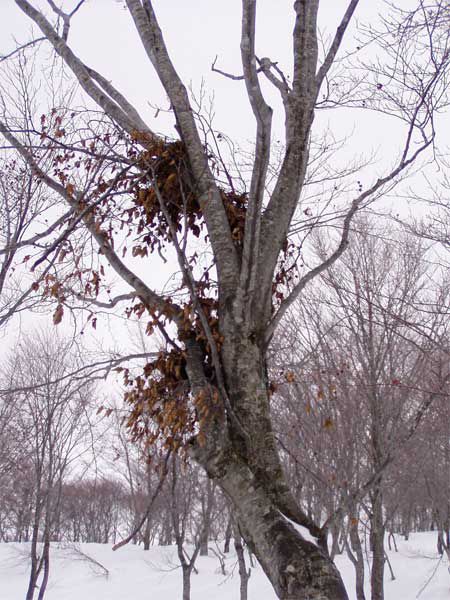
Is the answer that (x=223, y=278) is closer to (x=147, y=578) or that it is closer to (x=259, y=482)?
(x=259, y=482)

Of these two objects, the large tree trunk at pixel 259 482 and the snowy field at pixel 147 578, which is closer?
the large tree trunk at pixel 259 482

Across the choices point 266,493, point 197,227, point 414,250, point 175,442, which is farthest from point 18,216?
point 414,250

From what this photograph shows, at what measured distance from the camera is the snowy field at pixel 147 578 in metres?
15.8

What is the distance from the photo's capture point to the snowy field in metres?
15.8

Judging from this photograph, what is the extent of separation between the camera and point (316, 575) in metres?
1.97

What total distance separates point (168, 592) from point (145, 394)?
15.9 metres

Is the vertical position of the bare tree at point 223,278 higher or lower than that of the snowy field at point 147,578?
higher

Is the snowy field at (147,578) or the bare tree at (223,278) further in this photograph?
the snowy field at (147,578)

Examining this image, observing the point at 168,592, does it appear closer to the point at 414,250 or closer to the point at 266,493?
the point at 414,250

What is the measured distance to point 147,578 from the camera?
18.1 m

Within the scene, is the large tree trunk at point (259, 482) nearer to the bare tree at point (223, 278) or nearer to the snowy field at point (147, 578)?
the bare tree at point (223, 278)

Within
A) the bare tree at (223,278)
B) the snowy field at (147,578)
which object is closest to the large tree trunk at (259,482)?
the bare tree at (223,278)

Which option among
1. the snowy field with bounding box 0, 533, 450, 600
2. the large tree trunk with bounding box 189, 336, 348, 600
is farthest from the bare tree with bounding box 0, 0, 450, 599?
the snowy field with bounding box 0, 533, 450, 600

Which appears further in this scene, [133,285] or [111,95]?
[111,95]
